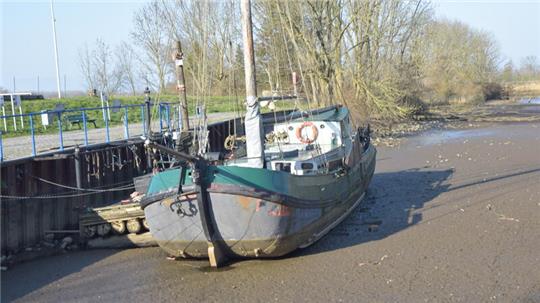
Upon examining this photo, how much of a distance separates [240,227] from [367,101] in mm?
25937

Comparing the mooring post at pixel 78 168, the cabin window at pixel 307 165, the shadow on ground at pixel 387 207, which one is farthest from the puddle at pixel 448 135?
the mooring post at pixel 78 168

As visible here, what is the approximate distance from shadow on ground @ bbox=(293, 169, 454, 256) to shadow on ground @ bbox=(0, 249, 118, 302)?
393cm

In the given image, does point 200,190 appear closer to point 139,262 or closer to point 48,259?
point 139,262

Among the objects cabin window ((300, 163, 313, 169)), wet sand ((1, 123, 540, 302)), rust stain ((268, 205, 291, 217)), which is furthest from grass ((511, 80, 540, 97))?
Answer: rust stain ((268, 205, 291, 217))

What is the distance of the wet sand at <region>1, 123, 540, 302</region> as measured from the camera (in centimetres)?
920

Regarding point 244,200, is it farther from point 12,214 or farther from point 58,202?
point 58,202

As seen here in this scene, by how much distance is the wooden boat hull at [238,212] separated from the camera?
10078mm

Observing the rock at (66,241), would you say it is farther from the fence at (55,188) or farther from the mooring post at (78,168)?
the mooring post at (78,168)

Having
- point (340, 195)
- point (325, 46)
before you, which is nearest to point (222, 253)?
point (340, 195)

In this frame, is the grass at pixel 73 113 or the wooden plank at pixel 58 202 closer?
the wooden plank at pixel 58 202

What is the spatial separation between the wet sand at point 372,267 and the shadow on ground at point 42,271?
2cm

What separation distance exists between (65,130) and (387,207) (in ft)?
50.1

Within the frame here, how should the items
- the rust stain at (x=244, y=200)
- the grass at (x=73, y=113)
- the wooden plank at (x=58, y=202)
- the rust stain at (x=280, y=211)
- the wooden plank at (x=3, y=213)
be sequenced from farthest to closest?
the grass at (x=73, y=113), the wooden plank at (x=58, y=202), the wooden plank at (x=3, y=213), the rust stain at (x=280, y=211), the rust stain at (x=244, y=200)

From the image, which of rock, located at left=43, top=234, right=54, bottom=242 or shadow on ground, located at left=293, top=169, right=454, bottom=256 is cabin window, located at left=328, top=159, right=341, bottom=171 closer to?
shadow on ground, located at left=293, top=169, right=454, bottom=256
